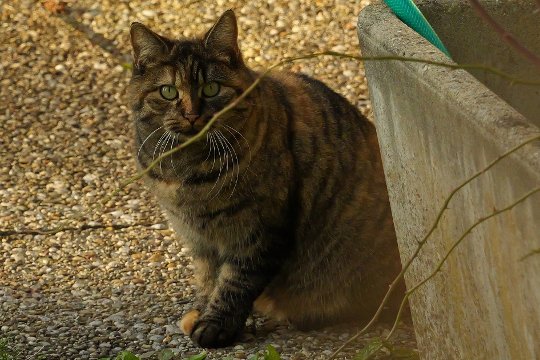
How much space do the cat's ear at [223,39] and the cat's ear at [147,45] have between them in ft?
0.46

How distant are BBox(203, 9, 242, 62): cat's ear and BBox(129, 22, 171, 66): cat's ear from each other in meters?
0.14

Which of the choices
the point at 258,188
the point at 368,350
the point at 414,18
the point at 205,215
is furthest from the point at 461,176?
the point at 205,215

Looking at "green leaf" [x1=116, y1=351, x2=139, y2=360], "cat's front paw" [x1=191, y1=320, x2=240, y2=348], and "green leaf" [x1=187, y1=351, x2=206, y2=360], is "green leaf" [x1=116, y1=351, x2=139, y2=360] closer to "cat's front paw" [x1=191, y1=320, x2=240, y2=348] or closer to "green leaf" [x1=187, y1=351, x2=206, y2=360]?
"green leaf" [x1=187, y1=351, x2=206, y2=360]

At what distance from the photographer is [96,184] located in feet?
15.6

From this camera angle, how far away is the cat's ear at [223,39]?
333 cm

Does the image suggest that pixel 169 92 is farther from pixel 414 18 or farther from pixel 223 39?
pixel 414 18

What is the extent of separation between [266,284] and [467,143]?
5.11 ft

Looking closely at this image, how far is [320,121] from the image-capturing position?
361 cm

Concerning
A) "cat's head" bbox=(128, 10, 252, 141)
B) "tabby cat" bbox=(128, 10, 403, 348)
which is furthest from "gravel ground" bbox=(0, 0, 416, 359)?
"cat's head" bbox=(128, 10, 252, 141)

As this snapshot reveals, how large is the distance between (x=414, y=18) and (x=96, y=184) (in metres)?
2.31

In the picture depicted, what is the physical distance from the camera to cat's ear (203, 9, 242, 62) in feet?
10.9

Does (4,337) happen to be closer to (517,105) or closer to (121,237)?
(121,237)

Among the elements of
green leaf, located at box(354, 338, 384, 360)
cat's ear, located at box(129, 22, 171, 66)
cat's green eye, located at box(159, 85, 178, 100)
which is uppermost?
cat's ear, located at box(129, 22, 171, 66)

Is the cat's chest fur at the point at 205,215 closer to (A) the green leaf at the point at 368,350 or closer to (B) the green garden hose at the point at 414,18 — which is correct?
(A) the green leaf at the point at 368,350
